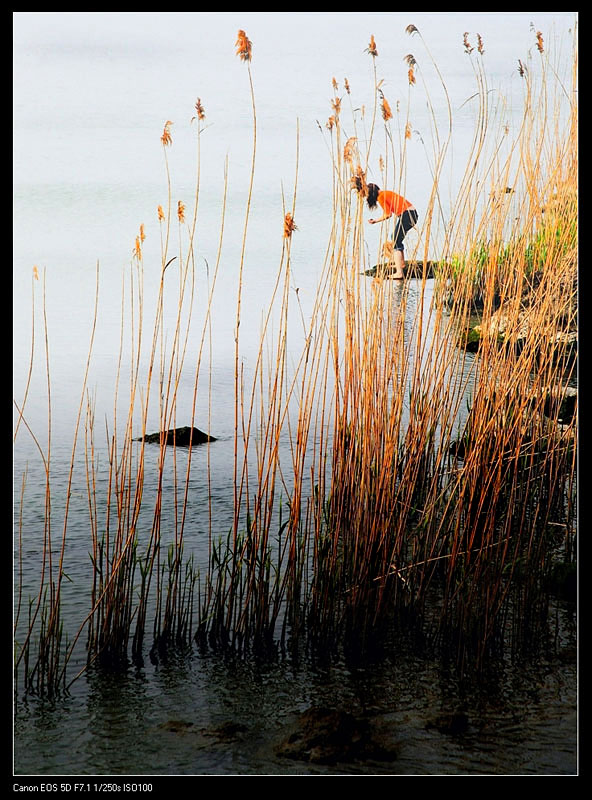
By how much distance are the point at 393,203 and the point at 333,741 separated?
1242 mm

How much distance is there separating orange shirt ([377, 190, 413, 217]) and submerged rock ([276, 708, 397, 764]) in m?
1.17

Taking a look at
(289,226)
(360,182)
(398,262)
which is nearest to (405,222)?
(398,262)

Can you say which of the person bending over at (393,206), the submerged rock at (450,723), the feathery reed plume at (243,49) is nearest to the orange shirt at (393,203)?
the person bending over at (393,206)

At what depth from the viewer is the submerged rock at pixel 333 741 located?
69.7 inches

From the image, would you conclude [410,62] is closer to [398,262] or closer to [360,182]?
[360,182]

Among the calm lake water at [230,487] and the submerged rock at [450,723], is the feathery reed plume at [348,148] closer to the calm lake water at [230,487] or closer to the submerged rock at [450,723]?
the calm lake water at [230,487]

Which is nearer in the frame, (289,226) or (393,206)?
(289,226)

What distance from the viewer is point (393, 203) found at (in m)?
2.18

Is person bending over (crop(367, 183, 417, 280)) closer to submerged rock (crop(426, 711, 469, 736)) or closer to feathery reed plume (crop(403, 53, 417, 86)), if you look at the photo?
feathery reed plume (crop(403, 53, 417, 86))

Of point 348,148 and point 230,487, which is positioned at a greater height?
point 348,148

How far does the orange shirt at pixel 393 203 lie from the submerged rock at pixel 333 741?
3.83ft

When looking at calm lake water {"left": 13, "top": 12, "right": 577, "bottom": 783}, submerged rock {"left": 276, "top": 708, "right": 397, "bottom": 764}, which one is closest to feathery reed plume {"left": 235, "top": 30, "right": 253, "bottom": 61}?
calm lake water {"left": 13, "top": 12, "right": 577, "bottom": 783}

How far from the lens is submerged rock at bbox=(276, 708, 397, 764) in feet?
5.81
